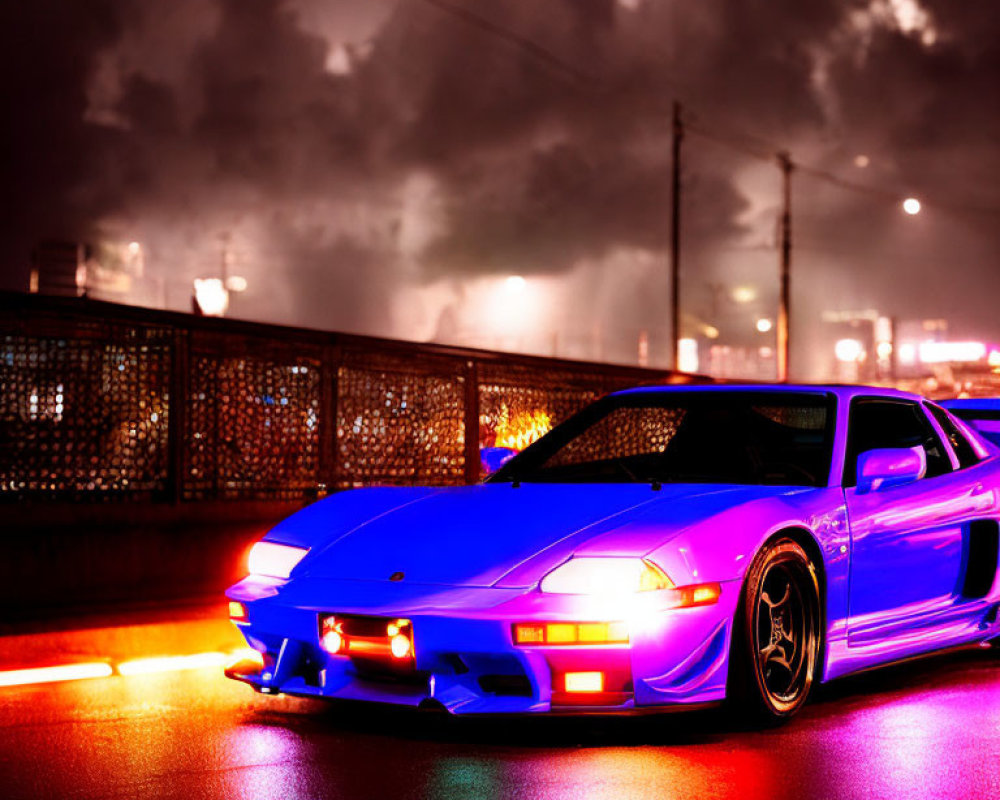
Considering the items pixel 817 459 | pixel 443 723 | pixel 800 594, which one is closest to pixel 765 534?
pixel 800 594

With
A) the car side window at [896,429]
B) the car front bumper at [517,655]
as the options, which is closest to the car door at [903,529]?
the car side window at [896,429]

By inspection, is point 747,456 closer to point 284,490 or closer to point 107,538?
point 107,538

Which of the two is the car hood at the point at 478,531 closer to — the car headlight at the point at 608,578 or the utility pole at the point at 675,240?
the car headlight at the point at 608,578

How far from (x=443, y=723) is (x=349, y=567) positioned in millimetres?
683

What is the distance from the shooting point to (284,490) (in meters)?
11.2

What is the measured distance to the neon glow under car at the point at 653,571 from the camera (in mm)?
5234

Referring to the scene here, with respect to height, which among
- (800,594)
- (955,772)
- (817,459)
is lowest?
(955,772)

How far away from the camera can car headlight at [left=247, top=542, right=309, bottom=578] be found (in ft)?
19.4

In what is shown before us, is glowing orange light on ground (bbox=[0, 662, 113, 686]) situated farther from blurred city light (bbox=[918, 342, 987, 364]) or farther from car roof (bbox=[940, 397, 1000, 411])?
blurred city light (bbox=[918, 342, 987, 364])

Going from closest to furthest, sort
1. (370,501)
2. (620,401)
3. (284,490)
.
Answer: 1. (370,501)
2. (620,401)
3. (284,490)

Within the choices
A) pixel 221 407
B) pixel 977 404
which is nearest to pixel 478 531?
pixel 977 404

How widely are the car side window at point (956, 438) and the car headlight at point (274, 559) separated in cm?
317

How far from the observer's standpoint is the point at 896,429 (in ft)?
24.0

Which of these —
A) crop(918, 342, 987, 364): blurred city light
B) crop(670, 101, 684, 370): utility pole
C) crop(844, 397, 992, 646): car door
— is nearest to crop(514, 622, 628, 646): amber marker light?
crop(844, 397, 992, 646): car door
